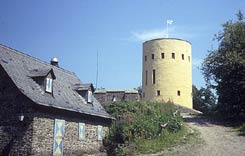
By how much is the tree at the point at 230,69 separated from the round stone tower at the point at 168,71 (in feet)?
43.0

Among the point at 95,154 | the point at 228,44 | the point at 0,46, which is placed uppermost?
the point at 228,44

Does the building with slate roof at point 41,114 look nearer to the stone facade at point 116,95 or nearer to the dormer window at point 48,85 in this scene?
the dormer window at point 48,85

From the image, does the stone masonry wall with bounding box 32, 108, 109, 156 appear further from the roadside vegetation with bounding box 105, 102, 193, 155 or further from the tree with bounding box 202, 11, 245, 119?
the tree with bounding box 202, 11, 245, 119

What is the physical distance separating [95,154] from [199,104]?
3990cm

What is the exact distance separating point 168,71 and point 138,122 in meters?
26.2

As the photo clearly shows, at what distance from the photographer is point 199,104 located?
211 ft

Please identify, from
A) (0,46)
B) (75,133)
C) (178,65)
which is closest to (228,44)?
(178,65)

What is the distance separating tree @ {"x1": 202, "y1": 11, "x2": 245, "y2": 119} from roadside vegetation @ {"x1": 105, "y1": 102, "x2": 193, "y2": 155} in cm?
774

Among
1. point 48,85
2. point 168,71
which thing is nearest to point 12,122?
point 48,85

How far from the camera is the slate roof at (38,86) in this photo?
22000mm

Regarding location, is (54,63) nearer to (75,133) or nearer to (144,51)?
(75,133)

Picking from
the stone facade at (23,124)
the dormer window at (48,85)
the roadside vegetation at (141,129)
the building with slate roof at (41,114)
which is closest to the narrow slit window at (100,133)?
the building with slate roof at (41,114)

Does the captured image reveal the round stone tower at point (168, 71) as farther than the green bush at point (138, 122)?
Yes

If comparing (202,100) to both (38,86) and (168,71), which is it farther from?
(38,86)
